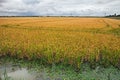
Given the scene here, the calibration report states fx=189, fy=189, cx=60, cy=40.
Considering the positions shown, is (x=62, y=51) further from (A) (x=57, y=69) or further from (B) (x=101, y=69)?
(B) (x=101, y=69)

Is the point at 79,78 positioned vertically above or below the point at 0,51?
below

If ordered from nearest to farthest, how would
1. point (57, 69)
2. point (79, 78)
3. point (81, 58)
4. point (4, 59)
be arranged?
point (79, 78) < point (57, 69) < point (81, 58) < point (4, 59)

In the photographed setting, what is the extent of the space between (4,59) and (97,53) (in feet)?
13.1

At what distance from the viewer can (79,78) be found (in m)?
6.12

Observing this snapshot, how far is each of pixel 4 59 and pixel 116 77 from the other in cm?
470

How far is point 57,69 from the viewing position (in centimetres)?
684

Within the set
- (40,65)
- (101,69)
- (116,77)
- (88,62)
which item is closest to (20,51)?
(40,65)

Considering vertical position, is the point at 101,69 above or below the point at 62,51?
below

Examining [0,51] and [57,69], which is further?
[0,51]

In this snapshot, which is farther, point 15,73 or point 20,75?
point 15,73

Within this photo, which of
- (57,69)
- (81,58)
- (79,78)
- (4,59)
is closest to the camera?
(79,78)

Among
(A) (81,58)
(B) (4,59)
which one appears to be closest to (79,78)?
(A) (81,58)

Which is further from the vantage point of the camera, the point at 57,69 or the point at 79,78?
the point at 57,69

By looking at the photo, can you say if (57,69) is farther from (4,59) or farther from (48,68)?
(4,59)
